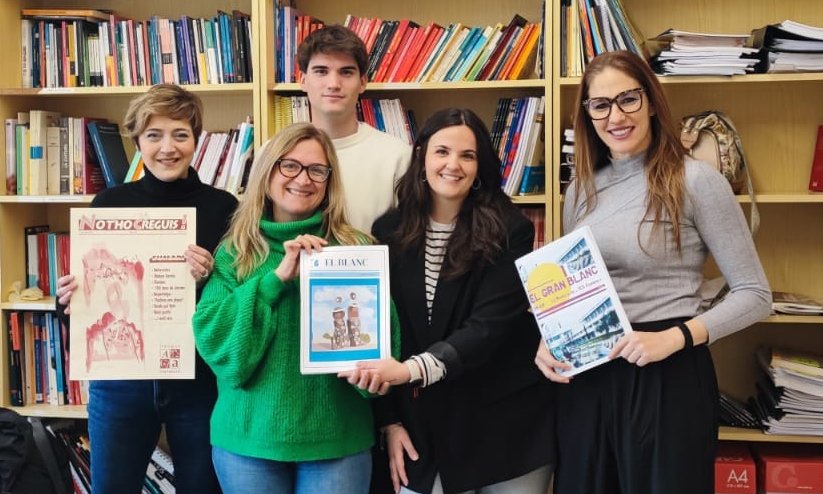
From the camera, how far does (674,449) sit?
173 centimetres

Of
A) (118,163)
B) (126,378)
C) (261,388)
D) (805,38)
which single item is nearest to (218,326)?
(261,388)

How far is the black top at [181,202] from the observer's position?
6.68ft

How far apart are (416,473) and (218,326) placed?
1.89 ft

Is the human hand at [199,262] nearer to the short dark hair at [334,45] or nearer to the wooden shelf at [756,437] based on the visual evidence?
the short dark hair at [334,45]

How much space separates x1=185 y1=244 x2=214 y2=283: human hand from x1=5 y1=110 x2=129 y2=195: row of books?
4.08ft

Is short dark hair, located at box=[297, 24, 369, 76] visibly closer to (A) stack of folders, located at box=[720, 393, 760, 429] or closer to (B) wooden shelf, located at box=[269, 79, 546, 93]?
(B) wooden shelf, located at box=[269, 79, 546, 93]

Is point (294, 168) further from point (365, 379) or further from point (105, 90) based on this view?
point (105, 90)

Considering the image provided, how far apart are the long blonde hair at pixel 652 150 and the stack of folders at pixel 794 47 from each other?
98cm

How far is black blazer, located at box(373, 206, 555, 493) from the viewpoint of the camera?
71.2 inches

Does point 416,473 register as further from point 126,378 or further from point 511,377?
point 126,378

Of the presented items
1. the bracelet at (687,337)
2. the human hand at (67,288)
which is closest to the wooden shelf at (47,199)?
the human hand at (67,288)

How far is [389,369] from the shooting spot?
5.65 feet

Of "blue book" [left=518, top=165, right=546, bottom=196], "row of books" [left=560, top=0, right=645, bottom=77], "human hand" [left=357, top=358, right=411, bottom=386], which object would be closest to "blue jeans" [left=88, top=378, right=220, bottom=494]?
"human hand" [left=357, top=358, right=411, bottom=386]

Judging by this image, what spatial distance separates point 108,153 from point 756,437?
2.59 m
